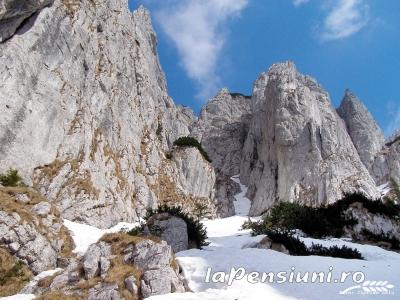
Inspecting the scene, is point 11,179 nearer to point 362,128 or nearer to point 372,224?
point 372,224

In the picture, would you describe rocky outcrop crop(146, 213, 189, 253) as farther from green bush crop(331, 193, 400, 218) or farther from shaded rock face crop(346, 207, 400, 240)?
green bush crop(331, 193, 400, 218)

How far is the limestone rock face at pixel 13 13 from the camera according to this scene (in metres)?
30.3

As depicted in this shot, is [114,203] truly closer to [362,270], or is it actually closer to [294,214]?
[294,214]

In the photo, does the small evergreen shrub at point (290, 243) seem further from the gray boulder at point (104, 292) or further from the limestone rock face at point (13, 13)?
the limestone rock face at point (13, 13)

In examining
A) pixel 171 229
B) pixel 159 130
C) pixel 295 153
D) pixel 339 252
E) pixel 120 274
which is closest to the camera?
pixel 120 274

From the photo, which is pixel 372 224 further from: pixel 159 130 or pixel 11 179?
pixel 159 130

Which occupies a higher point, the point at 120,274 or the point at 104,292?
the point at 120,274

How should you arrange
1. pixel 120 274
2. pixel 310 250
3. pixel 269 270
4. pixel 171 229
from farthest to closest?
pixel 171 229
pixel 310 250
pixel 269 270
pixel 120 274

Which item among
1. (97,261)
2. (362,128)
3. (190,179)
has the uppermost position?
(362,128)

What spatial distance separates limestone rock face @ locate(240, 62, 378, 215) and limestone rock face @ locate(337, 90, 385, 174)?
12600mm

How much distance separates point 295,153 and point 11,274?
5660cm

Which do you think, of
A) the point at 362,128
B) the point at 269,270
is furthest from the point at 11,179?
the point at 362,128

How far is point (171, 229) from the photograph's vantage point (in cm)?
1914

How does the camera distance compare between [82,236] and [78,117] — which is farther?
[78,117]
